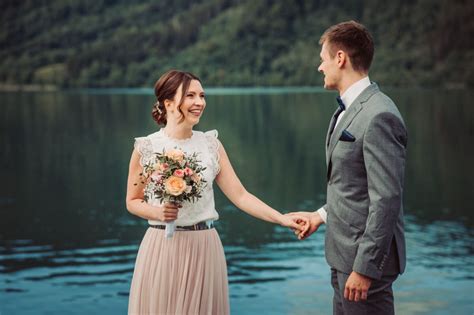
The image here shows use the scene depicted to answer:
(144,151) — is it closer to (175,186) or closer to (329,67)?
(175,186)

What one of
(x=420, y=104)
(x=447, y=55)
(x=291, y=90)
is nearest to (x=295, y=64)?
(x=291, y=90)

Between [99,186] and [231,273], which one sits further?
[99,186]

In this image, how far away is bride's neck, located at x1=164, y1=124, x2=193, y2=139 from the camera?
4844mm

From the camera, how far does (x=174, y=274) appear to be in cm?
481

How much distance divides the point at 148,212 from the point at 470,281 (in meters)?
16.1

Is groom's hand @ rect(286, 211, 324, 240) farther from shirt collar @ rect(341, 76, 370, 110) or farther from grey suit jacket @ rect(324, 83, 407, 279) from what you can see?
shirt collar @ rect(341, 76, 370, 110)

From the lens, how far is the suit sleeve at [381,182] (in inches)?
158

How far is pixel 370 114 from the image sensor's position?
410cm

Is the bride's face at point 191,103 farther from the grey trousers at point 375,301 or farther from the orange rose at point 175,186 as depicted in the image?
the grey trousers at point 375,301

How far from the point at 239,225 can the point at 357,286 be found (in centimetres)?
2628

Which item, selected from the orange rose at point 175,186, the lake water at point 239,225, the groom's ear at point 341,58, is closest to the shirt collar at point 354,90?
the groom's ear at point 341,58

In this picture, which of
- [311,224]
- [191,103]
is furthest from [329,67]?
[311,224]

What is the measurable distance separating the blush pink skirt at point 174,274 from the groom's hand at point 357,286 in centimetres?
98

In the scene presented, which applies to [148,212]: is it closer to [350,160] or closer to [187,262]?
[187,262]
